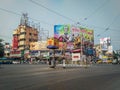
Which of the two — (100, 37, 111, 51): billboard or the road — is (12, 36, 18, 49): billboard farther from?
the road

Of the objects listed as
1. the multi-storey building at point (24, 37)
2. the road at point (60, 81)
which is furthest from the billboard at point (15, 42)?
the road at point (60, 81)

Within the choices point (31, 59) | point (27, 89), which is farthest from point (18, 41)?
point (27, 89)

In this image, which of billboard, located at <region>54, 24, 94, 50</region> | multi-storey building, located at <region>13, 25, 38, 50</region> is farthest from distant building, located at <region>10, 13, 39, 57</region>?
billboard, located at <region>54, 24, 94, 50</region>

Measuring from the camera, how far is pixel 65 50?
307ft

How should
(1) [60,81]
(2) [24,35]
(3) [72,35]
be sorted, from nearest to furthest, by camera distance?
1. (1) [60,81]
2. (3) [72,35]
3. (2) [24,35]

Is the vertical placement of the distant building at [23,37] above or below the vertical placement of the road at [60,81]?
above

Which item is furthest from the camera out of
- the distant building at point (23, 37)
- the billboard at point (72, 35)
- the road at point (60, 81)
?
the distant building at point (23, 37)

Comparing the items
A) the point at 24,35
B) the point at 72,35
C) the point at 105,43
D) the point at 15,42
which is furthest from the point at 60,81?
the point at 15,42

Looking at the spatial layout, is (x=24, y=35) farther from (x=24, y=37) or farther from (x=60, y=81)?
(x=60, y=81)

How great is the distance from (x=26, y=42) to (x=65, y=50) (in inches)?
1220

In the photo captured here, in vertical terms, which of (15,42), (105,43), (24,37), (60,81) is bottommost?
(60,81)

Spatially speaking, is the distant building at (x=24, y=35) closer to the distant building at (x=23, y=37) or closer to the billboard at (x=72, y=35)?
the distant building at (x=23, y=37)

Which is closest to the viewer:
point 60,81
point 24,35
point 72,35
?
point 60,81

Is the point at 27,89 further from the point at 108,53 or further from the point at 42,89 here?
the point at 108,53
